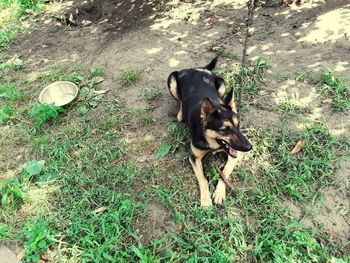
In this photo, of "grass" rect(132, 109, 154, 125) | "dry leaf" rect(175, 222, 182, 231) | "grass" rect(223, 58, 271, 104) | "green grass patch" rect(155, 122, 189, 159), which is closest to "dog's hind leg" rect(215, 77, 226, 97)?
"grass" rect(223, 58, 271, 104)

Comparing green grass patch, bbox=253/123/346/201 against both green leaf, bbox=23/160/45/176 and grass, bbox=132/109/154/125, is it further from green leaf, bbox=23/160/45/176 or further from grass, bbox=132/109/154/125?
green leaf, bbox=23/160/45/176

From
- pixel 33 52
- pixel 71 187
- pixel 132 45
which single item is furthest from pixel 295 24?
pixel 33 52

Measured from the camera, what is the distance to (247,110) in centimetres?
489

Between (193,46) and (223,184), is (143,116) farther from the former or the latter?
(193,46)

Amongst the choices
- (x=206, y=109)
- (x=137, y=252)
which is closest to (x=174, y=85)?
(x=206, y=109)

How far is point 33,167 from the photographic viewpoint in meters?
4.61

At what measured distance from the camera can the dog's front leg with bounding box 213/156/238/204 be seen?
3888 mm

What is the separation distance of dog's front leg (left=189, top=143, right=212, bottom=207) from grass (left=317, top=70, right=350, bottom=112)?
86.5 inches

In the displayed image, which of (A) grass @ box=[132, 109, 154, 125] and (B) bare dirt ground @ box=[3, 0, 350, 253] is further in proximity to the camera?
(A) grass @ box=[132, 109, 154, 125]

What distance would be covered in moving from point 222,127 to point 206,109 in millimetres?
283

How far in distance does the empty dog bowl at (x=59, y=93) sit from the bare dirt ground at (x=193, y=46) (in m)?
0.58

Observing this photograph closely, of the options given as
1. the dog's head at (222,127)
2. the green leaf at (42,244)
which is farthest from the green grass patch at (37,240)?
the dog's head at (222,127)

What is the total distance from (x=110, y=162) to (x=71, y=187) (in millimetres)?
644

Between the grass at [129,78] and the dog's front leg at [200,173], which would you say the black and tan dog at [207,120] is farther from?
the grass at [129,78]
